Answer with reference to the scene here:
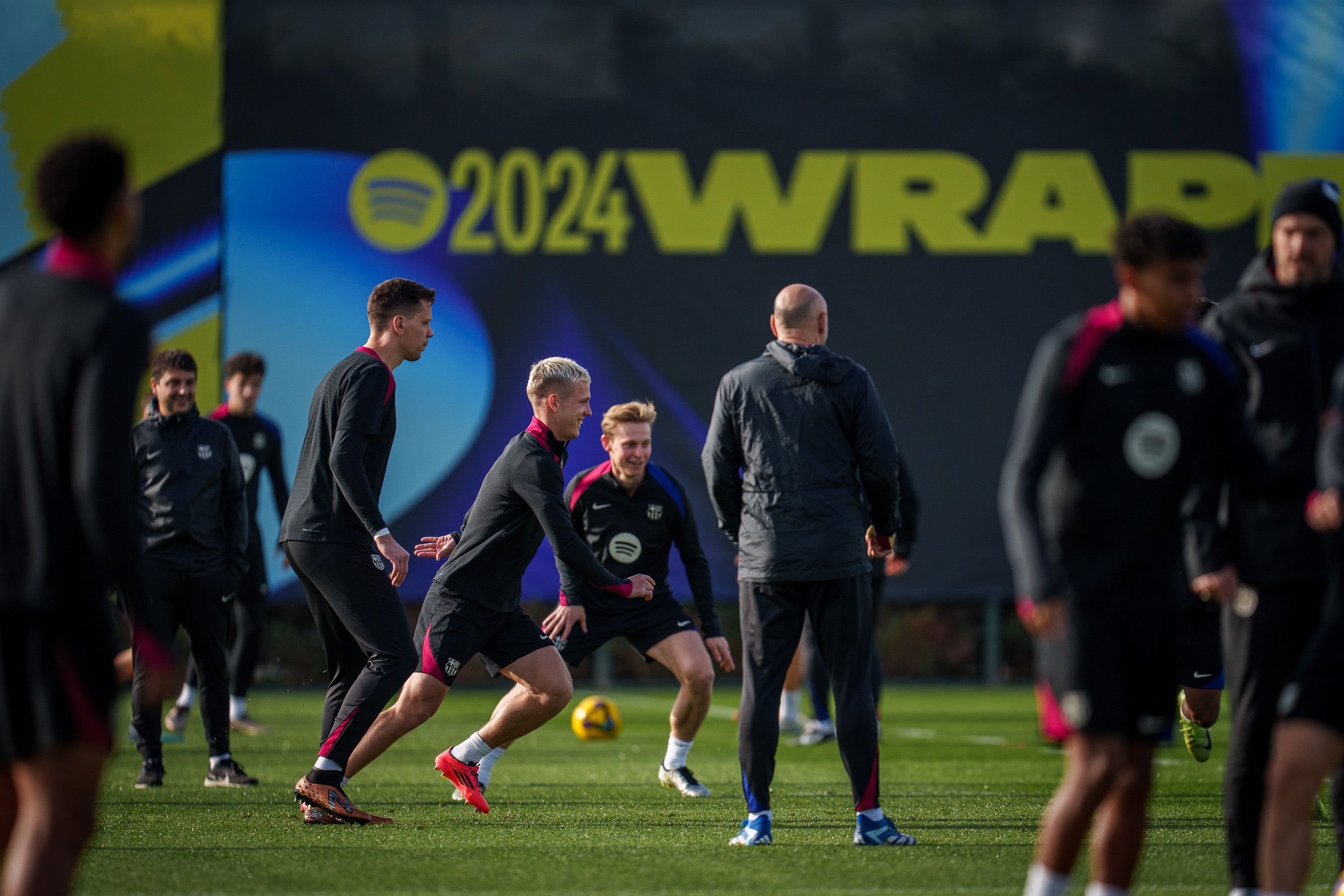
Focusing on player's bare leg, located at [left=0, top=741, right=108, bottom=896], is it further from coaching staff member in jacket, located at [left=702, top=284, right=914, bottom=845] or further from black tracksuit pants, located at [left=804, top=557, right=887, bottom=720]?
black tracksuit pants, located at [left=804, top=557, right=887, bottom=720]

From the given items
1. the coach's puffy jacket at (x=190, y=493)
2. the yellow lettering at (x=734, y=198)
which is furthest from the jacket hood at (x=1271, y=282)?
the yellow lettering at (x=734, y=198)

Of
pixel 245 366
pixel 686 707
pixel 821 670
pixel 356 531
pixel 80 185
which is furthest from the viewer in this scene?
pixel 245 366

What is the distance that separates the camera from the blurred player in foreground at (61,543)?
3.19m

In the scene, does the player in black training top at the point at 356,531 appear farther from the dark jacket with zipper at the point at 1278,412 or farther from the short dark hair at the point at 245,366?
the short dark hair at the point at 245,366

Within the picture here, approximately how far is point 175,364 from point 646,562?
2785 millimetres

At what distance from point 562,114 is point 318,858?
1068 centimetres

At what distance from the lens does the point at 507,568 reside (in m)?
6.61

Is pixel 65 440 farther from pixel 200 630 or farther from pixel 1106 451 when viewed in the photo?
pixel 200 630

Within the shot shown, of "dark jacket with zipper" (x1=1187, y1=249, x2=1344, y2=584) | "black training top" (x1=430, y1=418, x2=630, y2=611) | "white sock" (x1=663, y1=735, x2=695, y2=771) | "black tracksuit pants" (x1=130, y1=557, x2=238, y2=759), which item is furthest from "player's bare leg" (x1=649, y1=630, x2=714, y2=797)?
"dark jacket with zipper" (x1=1187, y1=249, x2=1344, y2=584)

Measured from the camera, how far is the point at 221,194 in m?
14.7

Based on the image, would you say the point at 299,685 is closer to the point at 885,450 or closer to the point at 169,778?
the point at 169,778

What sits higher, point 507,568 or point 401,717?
point 507,568

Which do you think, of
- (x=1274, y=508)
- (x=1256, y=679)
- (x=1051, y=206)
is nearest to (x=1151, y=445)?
(x=1274, y=508)

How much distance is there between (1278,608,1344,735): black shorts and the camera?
3.85 meters
